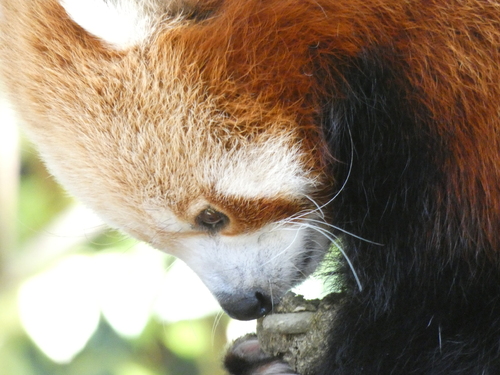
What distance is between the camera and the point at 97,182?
5.86 ft

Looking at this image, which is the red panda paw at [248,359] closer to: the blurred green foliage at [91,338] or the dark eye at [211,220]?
the dark eye at [211,220]

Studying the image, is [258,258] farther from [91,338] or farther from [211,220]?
[91,338]

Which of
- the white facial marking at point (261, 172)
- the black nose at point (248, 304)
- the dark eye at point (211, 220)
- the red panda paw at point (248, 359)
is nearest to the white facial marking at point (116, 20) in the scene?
the white facial marking at point (261, 172)

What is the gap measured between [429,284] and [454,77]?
0.49 m

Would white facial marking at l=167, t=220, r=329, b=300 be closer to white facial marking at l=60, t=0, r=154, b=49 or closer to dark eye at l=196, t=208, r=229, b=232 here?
dark eye at l=196, t=208, r=229, b=232

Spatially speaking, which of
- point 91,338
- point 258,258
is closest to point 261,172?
point 258,258

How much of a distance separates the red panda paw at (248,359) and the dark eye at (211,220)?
1.39 ft

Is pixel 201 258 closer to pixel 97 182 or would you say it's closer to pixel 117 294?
pixel 97 182

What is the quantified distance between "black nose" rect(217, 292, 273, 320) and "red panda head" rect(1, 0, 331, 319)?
0.38ft

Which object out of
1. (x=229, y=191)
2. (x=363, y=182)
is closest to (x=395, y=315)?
(x=363, y=182)

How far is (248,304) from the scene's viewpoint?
189 cm

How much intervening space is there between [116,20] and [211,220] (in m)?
0.56

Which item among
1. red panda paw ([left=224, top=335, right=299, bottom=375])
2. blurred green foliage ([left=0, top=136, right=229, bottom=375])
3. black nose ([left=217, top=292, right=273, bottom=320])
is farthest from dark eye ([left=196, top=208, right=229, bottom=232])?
blurred green foliage ([left=0, top=136, right=229, bottom=375])

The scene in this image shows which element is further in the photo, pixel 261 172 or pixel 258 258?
pixel 258 258
